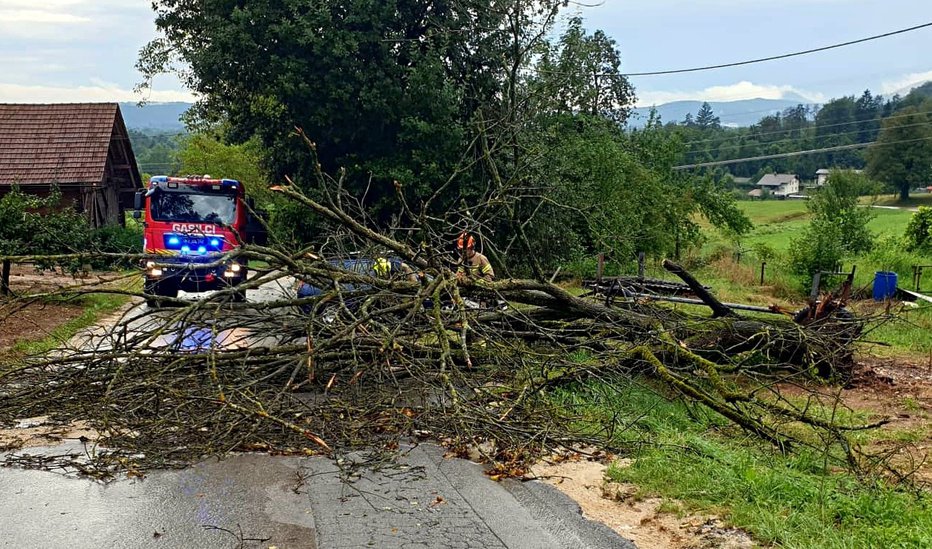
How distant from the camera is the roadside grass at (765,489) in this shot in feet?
15.7

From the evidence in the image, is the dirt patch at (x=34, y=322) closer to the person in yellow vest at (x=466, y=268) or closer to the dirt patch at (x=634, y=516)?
the person in yellow vest at (x=466, y=268)

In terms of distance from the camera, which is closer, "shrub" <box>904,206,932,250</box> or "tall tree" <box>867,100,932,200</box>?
"shrub" <box>904,206,932,250</box>

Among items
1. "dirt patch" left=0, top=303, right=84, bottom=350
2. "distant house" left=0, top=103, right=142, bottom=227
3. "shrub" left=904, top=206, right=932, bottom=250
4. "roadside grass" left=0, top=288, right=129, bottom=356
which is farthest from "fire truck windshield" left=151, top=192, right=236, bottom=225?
"shrub" left=904, top=206, right=932, bottom=250

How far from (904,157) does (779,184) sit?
26511 millimetres

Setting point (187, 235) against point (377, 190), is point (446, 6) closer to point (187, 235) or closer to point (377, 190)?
point (377, 190)

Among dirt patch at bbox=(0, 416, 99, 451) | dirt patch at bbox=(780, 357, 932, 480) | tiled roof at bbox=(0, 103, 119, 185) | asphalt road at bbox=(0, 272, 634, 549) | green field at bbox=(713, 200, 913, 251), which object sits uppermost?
tiled roof at bbox=(0, 103, 119, 185)

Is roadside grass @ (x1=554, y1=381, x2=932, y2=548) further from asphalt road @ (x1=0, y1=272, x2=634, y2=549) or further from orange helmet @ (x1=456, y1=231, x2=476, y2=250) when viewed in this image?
orange helmet @ (x1=456, y1=231, x2=476, y2=250)

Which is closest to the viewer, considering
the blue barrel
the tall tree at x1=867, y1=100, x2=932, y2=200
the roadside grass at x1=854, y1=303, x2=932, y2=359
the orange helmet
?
the orange helmet

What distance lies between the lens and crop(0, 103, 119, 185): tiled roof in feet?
99.1

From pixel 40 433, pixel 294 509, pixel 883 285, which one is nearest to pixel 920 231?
pixel 883 285

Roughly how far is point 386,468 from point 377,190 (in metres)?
16.3

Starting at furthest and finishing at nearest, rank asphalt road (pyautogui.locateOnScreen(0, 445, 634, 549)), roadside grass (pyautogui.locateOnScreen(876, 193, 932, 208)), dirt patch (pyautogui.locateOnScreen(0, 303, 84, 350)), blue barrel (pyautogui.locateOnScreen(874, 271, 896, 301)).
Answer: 1. roadside grass (pyautogui.locateOnScreen(876, 193, 932, 208))
2. blue barrel (pyautogui.locateOnScreen(874, 271, 896, 301))
3. dirt patch (pyautogui.locateOnScreen(0, 303, 84, 350))
4. asphalt road (pyautogui.locateOnScreen(0, 445, 634, 549))

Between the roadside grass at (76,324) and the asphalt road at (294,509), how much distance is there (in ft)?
12.2

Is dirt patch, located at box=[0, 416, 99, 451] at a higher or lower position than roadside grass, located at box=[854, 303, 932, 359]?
higher
